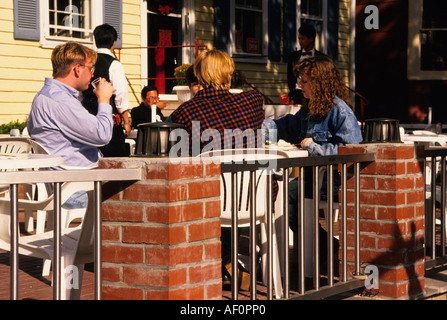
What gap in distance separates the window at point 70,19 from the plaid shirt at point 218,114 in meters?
7.78

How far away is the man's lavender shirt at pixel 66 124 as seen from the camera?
525cm

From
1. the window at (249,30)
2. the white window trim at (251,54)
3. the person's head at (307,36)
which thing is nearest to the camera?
the person's head at (307,36)

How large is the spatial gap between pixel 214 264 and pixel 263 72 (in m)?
13.5

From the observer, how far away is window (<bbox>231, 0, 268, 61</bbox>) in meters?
16.4

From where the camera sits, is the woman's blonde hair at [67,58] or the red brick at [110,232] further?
the woman's blonde hair at [67,58]

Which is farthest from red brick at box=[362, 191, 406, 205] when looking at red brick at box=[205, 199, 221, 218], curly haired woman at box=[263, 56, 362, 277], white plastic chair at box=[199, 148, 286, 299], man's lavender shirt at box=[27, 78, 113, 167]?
man's lavender shirt at box=[27, 78, 113, 167]

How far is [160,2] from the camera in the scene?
48.9 ft

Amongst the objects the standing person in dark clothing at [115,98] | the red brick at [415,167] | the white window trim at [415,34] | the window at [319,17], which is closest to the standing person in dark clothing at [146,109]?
the standing person in dark clothing at [115,98]

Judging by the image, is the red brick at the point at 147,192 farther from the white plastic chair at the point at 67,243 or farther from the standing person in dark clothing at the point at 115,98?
the standing person in dark clothing at the point at 115,98

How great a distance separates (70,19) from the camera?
511 inches

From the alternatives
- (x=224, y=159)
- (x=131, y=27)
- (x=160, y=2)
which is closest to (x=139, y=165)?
(x=224, y=159)

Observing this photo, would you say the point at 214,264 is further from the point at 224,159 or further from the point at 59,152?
the point at 59,152

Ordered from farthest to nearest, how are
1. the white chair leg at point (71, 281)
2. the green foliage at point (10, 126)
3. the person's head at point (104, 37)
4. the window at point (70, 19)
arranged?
1. the window at point (70, 19)
2. the green foliage at point (10, 126)
3. the person's head at point (104, 37)
4. the white chair leg at point (71, 281)

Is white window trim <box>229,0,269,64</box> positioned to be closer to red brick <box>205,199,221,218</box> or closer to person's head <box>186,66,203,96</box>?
person's head <box>186,66,203,96</box>
